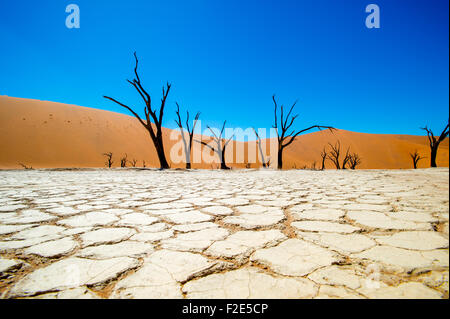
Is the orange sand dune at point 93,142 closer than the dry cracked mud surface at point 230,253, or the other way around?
the dry cracked mud surface at point 230,253

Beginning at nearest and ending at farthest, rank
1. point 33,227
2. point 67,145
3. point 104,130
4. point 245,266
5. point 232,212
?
point 245,266 → point 33,227 → point 232,212 → point 67,145 → point 104,130

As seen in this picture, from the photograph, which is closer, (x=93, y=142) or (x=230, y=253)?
(x=230, y=253)

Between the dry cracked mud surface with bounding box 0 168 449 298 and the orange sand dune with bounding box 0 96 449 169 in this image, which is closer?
the dry cracked mud surface with bounding box 0 168 449 298

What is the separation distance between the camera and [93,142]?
90.2 feet

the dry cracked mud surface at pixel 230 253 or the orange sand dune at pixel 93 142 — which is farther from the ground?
the orange sand dune at pixel 93 142

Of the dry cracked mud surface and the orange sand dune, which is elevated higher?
the orange sand dune

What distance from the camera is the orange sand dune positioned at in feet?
76.5

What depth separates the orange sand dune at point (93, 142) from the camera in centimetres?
2333

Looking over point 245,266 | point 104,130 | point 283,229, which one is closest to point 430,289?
point 245,266

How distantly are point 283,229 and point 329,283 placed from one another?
0.71 metres

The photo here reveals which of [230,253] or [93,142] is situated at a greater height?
[93,142]
